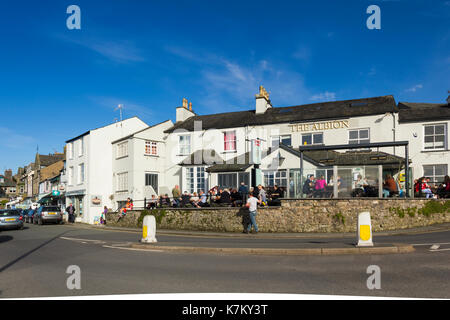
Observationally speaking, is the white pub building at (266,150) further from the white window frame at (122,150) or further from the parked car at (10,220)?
the parked car at (10,220)

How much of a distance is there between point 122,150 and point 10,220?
12.5 meters

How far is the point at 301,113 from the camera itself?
28.7m

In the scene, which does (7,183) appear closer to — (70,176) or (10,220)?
(70,176)

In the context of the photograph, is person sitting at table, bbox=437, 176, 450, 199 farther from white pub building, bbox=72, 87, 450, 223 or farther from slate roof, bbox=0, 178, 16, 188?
slate roof, bbox=0, 178, 16, 188

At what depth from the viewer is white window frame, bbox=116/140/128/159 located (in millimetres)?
32844

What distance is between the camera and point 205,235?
17.4 meters

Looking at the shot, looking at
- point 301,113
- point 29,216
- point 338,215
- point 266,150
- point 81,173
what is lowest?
point 29,216

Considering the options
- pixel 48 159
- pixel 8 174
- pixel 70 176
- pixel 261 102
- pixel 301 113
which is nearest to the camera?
pixel 301 113

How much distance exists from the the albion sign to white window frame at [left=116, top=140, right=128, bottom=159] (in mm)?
15116

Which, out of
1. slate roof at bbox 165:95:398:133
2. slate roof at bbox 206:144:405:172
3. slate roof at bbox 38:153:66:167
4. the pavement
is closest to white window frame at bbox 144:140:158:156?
slate roof at bbox 165:95:398:133

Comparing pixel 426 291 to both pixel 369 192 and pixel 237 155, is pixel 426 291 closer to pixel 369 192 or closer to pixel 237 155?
pixel 369 192

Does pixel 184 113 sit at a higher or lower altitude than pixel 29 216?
higher

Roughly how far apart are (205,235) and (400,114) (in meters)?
16.9

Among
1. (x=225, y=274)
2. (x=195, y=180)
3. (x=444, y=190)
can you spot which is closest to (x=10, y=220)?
(x=195, y=180)
